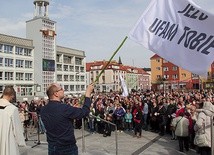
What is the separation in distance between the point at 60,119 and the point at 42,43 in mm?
70274

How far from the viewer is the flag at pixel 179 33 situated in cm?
517

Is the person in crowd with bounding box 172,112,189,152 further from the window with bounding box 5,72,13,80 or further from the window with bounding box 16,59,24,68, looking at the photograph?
the window with bounding box 16,59,24,68

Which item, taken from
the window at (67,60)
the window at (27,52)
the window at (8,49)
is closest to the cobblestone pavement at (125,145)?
the window at (8,49)

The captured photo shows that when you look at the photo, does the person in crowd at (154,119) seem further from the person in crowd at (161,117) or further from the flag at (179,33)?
the flag at (179,33)

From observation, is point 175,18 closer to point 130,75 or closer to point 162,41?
point 162,41

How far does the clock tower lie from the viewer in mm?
71688

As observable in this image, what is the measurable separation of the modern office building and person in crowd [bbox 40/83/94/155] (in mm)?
60153

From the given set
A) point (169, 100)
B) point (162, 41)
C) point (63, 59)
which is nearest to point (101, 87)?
point (63, 59)

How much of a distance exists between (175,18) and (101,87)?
123196 mm

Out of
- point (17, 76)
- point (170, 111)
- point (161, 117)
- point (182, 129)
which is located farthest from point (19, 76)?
point (182, 129)

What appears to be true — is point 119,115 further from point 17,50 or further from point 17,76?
point 17,50

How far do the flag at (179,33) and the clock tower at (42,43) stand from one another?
218ft

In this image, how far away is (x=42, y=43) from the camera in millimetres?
72375

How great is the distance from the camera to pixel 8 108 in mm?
4645
